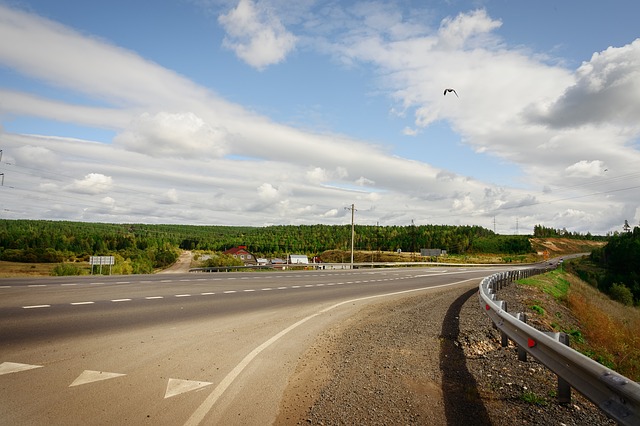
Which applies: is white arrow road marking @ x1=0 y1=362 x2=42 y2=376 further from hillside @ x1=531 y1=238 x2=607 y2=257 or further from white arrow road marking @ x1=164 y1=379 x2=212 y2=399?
hillside @ x1=531 y1=238 x2=607 y2=257

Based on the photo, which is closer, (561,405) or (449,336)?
(561,405)

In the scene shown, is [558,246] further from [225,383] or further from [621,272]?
[225,383]

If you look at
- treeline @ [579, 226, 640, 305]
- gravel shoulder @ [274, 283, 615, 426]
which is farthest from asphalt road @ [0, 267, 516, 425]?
treeline @ [579, 226, 640, 305]

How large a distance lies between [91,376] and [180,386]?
4.41 ft

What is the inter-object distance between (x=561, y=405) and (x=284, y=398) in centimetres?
327

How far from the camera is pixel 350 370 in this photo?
6297mm

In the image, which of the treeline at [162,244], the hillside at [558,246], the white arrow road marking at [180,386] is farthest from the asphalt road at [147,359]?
the hillside at [558,246]

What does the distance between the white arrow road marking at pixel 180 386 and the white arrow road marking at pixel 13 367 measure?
2194 mm

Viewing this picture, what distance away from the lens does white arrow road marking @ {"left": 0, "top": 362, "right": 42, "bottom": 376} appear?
5.76 metres

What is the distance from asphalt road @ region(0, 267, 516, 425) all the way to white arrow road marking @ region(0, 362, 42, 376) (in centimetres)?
2

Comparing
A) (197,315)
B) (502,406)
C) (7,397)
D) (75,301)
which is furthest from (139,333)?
(502,406)

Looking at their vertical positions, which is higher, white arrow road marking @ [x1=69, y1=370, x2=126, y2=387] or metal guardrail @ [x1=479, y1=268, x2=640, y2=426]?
metal guardrail @ [x1=479, y1=268, x2=640, y2=426]

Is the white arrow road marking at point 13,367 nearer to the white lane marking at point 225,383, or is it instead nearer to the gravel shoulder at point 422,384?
the white lane marking at point 225,383

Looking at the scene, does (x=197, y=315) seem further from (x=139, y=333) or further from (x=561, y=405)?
(x=561, y=405)
